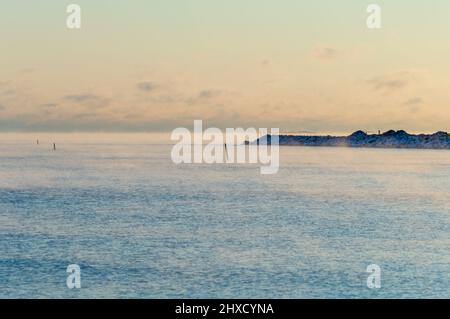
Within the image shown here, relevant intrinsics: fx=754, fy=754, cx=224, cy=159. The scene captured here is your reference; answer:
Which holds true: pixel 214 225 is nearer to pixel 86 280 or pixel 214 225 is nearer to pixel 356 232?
pixel 356 232

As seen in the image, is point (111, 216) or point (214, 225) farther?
point (111, 216)

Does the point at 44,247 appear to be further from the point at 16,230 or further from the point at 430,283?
the point at 430,283

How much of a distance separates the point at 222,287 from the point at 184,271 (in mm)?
2949

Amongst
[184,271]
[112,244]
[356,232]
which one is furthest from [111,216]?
[184,271]

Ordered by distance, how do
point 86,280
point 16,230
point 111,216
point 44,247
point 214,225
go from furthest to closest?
point 111,216
point 214,225
point 16,230
point 44,247
point 86,280

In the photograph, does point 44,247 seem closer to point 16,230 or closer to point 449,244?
point 16,230

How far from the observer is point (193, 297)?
27.7 meters

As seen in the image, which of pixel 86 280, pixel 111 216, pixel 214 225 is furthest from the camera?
pixel 111 216

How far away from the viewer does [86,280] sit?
97.6 ft
